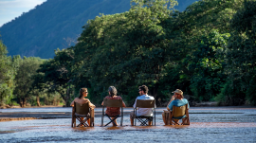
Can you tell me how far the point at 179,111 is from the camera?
528 inches

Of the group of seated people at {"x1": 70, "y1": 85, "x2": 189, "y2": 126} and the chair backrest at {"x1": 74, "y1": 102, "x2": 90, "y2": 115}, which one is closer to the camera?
the group of seated people at {"x1": 70, "y1": 85, "x2": 189, "y2": 126}

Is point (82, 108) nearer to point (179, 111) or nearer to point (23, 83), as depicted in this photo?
point (179, 111)

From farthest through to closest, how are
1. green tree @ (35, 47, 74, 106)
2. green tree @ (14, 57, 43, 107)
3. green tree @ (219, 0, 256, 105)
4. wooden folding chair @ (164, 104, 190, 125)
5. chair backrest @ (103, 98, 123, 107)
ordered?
green tree @ (14, 57, 43, 107), green tree @ (35, 47, 74, 106), green tree @ (219, 0, 256, 105), chair backrest @ (103, 98, 123, 107), wooden folding chair @ (164, 104, 190, 125)

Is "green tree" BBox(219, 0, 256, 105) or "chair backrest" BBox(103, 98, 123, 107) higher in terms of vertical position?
"green tree" BBox(219, 0, 256, 105)

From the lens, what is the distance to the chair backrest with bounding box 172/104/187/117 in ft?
43.8

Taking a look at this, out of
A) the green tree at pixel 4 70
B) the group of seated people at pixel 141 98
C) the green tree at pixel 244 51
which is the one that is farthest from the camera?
the green tree at pixel 4 70

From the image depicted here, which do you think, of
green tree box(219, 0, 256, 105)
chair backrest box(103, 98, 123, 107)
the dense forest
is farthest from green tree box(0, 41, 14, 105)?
chair backrest box(103, 98, 123, 107)

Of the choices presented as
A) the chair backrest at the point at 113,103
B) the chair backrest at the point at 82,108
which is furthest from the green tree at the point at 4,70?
the chair backrest at the point at 113,103

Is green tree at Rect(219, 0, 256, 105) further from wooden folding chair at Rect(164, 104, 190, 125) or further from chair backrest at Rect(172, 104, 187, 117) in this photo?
chair backrest at Rect(172, 104, 187, 117)

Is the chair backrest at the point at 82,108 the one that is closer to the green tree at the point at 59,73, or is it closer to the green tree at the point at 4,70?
the green tree at the point at 4,70

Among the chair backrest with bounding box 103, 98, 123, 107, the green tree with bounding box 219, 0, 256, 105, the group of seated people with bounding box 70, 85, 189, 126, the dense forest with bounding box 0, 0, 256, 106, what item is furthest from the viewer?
the dense forest with bounding box 0, 0, 256, 106

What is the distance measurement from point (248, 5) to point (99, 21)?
31.9m

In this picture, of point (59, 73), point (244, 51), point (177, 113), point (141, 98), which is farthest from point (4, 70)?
point (177, 113)

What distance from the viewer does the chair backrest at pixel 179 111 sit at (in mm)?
13339
